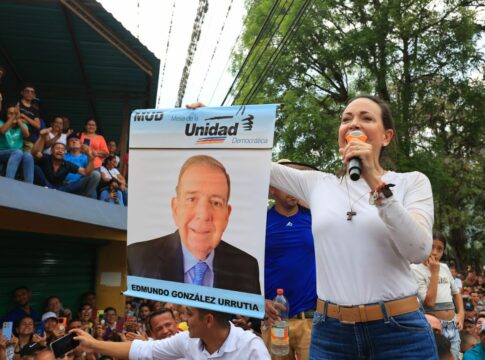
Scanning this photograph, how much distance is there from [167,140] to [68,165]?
6.37 meters

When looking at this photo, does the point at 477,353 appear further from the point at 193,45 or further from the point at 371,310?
the point at 193,45

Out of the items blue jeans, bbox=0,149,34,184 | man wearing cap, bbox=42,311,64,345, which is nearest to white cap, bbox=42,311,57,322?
man wearing cap, bbox=42,311,64,345

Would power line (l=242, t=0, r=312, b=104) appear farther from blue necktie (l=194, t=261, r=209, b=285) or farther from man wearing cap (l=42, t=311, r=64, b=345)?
blue necktie (l=194, t=261, r=209, b=285)

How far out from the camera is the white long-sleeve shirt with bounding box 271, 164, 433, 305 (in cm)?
189

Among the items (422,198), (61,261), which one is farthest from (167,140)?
(61,261)

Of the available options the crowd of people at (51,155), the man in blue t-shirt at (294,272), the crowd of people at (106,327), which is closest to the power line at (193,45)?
the crowd of people at (51,155)

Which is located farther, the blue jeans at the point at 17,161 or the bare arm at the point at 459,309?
the blue jeans at the point at 17,161

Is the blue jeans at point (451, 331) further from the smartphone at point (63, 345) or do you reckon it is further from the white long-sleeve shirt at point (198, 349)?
the smartphone at point (63, 345)

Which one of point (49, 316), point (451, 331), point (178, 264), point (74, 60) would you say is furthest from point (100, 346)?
point (74, 60)

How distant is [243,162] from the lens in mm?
2604

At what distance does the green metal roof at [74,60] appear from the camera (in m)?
9.41

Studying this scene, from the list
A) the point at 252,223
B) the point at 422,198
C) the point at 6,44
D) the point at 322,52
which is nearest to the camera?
the point at 422,198

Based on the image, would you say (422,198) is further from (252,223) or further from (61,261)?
(61,261)

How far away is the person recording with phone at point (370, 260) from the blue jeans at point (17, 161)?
6.05 m
